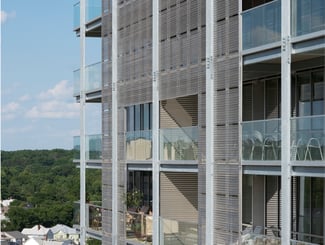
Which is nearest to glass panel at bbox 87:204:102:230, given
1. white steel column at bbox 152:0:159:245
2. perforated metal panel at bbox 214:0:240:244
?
white steel column at bbox 152:0:159:245

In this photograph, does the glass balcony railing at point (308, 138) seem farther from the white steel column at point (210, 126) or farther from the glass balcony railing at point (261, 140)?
the white steel column at point (210, 126)

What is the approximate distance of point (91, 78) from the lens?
1261 inches

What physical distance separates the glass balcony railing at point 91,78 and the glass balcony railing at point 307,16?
12.7 meters

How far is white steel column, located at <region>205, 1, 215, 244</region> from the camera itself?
22.7m

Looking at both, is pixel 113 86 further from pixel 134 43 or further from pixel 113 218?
pixel 113 218

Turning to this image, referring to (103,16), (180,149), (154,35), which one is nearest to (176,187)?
(180,149)

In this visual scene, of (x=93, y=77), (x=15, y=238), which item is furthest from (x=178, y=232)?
(x=15, y=238)

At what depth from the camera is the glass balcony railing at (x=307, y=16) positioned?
18344mm

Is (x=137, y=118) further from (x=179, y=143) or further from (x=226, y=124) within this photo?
(x=226, y=124)

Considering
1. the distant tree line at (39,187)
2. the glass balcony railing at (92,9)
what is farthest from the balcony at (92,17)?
the distant tree line at (39,187)

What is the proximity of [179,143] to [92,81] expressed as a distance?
7.88 meters

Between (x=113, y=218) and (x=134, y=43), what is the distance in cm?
587

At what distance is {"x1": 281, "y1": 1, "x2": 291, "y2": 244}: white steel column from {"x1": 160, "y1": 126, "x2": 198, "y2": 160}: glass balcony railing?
5001 mm

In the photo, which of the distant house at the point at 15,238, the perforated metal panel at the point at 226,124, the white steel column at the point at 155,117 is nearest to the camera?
the perforated metal panel at the point at 226,124
